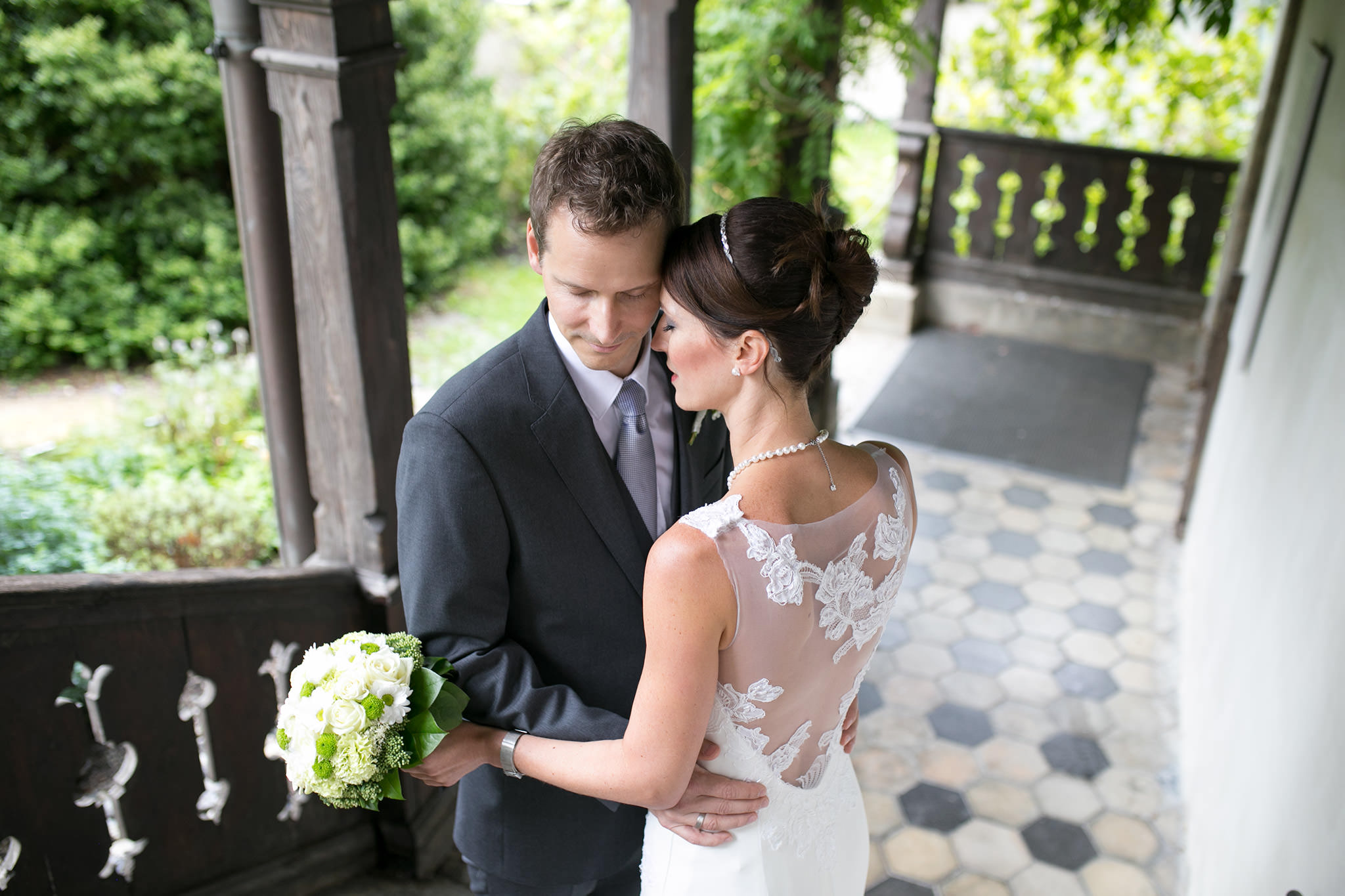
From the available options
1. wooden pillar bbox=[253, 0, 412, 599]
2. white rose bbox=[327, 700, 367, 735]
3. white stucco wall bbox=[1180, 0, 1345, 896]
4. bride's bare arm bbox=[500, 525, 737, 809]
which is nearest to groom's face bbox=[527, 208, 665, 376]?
bride's bare arm bbox=[500, 525, 737, 809]

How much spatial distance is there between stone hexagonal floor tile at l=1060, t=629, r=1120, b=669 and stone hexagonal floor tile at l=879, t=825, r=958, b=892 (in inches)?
51.9

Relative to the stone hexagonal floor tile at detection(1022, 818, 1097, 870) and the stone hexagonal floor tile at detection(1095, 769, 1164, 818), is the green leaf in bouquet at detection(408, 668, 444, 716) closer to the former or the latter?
the stone hexagonal floor tile at detection(1022, 818, 1097, 870)

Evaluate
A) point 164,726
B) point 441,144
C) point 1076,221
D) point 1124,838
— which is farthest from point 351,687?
point 441,144

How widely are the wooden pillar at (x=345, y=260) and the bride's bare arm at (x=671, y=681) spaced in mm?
1229

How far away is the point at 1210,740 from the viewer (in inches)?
132

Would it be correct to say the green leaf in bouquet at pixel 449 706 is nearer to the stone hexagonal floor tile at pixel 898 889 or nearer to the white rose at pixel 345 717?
the white rose at pixel 345 717

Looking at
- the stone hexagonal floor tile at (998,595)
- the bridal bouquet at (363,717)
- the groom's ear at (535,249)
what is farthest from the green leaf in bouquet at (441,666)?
the stone hexagonal floor tile at (998,595)

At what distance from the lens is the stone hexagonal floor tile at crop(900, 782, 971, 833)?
141 inches

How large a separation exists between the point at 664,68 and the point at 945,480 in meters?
3.18

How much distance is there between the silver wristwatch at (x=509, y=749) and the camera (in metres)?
1.66

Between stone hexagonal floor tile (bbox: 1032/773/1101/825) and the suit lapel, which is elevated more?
the suit lapel

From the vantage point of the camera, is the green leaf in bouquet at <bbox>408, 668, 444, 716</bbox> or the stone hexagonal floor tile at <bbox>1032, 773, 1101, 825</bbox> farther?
the stone hexagonal floor tile at <bbox>1032, 773, 1101, 825</bbox>

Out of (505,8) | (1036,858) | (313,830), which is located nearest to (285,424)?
(313,830)

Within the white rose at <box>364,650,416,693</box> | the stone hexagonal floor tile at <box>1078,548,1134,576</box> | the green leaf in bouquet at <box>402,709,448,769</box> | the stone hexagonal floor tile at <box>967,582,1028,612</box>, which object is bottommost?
the stone hexagonal floor tile at <box>967,582,1028,612</box>
